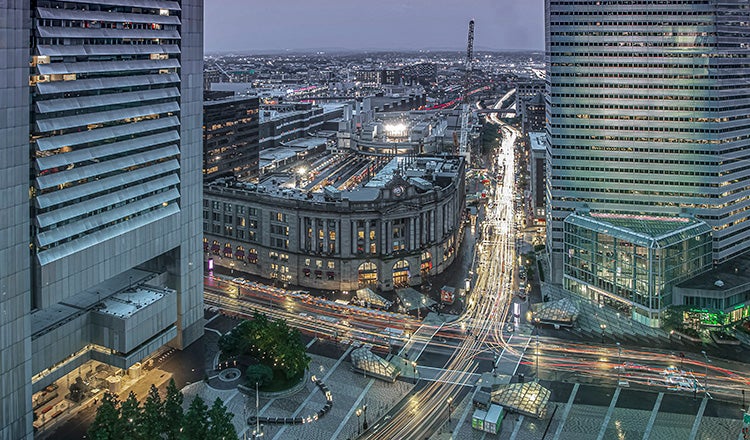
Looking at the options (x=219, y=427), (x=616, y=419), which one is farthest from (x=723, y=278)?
(x=219, y=427)

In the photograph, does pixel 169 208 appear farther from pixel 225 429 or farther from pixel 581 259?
pixel 581 259

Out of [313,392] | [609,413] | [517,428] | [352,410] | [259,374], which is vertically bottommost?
[517,428]

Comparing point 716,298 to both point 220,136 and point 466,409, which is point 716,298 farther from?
point 220,136

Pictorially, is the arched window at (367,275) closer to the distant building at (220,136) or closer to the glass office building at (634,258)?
the glass office building at (634,258)

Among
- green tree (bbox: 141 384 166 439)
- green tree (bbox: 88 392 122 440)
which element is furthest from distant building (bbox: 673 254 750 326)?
green tree (bbox: 88 392 122 440)

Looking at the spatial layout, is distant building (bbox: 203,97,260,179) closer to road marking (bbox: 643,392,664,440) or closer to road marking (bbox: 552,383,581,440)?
road marking (bbox: 552,383,581,440)

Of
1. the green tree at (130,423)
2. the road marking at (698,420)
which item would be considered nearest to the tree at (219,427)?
the green tree at (130,423)
